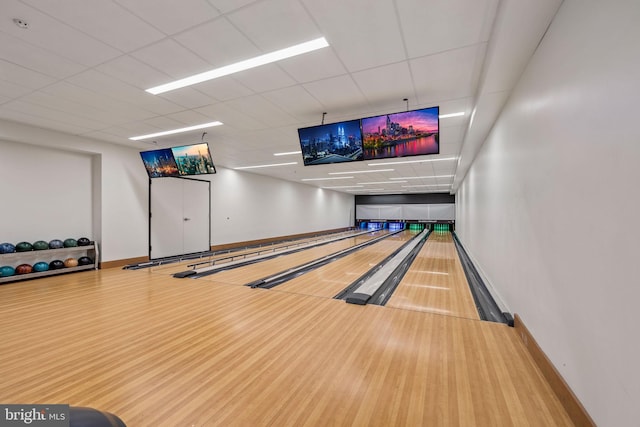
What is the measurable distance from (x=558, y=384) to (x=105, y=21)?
4277 millimetres

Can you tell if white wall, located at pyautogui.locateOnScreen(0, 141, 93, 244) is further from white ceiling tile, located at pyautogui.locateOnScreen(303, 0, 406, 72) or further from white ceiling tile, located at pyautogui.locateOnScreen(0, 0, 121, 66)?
white ceiling tile, located at pyautogui.locateOnScreen(303, 0, 406, 72)

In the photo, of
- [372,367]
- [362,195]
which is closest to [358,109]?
[372,367]

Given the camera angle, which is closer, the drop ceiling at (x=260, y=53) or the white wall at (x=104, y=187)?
the drop ceiling at (x=260, y=53)

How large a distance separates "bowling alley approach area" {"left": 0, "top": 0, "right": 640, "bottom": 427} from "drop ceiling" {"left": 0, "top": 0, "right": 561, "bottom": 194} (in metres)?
0.02

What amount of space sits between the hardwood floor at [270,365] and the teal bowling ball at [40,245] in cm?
186

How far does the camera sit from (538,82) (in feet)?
7.47

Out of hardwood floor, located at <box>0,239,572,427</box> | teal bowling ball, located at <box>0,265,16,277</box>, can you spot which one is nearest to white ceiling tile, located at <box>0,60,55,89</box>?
hardwood floor, located at <box>0,239,572,427</box>

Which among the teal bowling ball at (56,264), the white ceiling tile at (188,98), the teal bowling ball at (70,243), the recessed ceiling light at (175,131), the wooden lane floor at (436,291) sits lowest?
the wooden lane floor at (436,291)

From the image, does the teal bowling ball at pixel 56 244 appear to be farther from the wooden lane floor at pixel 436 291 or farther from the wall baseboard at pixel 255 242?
the wooden lane floor at pixel 436 291

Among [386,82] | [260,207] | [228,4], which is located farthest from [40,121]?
[260,207]

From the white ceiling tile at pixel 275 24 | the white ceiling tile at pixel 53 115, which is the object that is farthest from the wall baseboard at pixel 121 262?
the white ceiling tile at pixel 275 24

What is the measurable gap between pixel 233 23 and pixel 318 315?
302 centimetres

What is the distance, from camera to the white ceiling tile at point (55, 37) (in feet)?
7.11

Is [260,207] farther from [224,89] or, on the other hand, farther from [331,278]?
[224,89]
